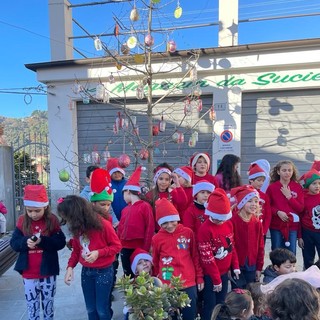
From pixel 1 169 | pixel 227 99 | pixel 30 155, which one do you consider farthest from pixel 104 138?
pixel 227 99

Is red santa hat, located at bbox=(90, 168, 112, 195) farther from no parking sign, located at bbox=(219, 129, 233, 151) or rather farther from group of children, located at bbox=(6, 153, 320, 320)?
no parking sign, located at bbox=(219, 129, 233, 151)

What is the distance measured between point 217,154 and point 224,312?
200 inches

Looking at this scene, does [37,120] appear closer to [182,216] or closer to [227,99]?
[227,99]

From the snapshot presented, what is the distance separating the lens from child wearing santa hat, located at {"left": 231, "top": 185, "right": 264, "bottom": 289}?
2779mm

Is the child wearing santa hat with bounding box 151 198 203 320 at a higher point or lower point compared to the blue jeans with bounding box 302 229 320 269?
higher

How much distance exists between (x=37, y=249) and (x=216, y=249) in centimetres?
155

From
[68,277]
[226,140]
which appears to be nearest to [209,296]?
[68,277]

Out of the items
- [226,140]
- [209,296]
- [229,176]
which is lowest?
[209,296]

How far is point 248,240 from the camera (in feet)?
9.07

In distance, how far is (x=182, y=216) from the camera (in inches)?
123

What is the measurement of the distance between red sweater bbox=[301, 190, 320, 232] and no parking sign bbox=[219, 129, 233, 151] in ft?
10.6

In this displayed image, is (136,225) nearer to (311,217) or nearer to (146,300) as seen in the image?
(146,300)

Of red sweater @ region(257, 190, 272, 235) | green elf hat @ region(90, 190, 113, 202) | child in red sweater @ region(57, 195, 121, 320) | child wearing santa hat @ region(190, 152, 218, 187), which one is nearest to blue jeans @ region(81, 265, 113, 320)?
child in red sweater @ region(57, 195, 121, 320)

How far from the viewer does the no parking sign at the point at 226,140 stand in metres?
6.68
